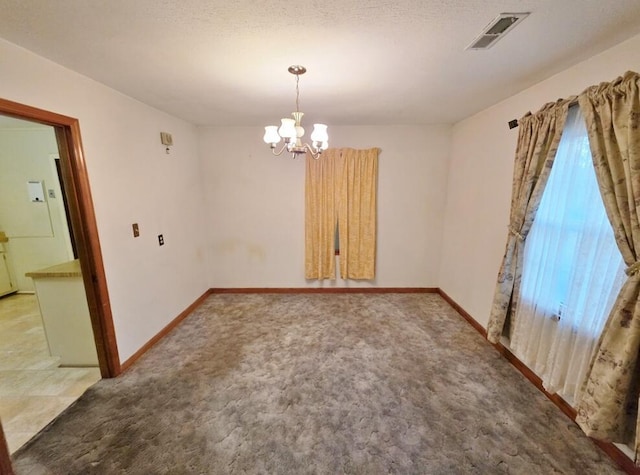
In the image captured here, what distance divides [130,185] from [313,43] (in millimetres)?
2029

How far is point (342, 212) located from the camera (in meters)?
3.79

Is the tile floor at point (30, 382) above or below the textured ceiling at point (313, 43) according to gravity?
below

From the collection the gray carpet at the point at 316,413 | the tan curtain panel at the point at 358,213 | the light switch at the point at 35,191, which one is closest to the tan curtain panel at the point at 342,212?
the tan curtain panel at the point at 358,213

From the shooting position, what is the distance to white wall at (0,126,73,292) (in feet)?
12.0

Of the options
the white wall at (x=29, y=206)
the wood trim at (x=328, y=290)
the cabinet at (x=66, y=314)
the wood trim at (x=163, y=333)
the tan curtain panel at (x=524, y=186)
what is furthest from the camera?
the wood trim at (x=328, y=290)

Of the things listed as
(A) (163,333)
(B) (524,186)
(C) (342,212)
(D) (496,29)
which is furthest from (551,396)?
(A) (163,333)

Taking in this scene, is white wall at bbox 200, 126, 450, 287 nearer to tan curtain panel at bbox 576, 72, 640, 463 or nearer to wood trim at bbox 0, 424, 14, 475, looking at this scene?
tan curtain panel at bbox 576, 72, 640, 463

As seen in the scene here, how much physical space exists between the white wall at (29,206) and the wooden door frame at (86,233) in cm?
258

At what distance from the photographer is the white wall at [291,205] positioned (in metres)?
3.67

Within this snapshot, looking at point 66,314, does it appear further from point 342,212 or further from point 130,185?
point 342,212

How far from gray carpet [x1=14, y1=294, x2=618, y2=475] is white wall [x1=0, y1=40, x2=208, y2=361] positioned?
525mm

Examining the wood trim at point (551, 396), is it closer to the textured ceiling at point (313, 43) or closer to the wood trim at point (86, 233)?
the textured ceiling at point (313, 43)

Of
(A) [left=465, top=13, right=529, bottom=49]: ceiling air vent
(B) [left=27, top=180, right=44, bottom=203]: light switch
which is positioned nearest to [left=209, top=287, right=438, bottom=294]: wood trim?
(B) [left=27, top=180, right=44, bottom=203]: light switch

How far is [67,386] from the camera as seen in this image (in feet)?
7.09
